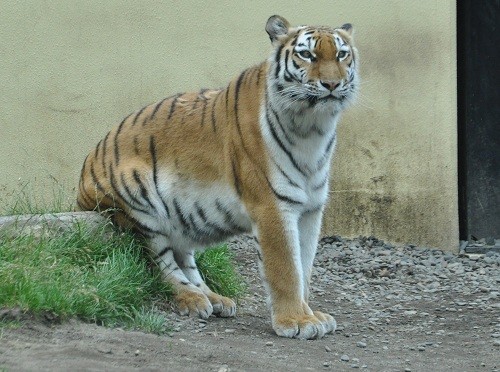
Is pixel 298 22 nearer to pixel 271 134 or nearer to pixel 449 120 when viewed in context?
pixel 449 120

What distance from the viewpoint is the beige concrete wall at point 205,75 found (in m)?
7.56

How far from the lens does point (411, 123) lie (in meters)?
7.62

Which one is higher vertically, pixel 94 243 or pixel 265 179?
pixel 265 179

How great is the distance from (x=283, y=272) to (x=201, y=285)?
30.4 inches

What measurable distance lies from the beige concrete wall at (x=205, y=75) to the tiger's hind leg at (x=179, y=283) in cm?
211

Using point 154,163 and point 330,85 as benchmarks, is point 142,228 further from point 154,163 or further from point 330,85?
point 330,85

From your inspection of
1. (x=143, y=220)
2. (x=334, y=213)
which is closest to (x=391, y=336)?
(x=143, y=220)

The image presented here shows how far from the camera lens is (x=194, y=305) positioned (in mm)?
5469

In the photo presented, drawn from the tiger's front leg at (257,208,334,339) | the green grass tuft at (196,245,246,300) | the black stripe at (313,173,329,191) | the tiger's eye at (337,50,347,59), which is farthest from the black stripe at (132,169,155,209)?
the tiger's eye at (337,50,347,59)

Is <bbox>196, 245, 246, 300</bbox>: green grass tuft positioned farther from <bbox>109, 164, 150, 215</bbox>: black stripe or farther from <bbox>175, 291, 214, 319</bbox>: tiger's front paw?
<bbox>109, 164, 150, 215</bbox>: black stripe

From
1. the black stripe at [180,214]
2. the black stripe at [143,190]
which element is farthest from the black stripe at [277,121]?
the black stripe at [143,190]

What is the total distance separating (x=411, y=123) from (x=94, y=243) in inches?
117

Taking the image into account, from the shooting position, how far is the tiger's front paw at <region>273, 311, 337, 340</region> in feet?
16.8

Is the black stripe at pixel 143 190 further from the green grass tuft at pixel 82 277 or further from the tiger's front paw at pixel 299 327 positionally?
the tiger's front paw at pixel 299 327
